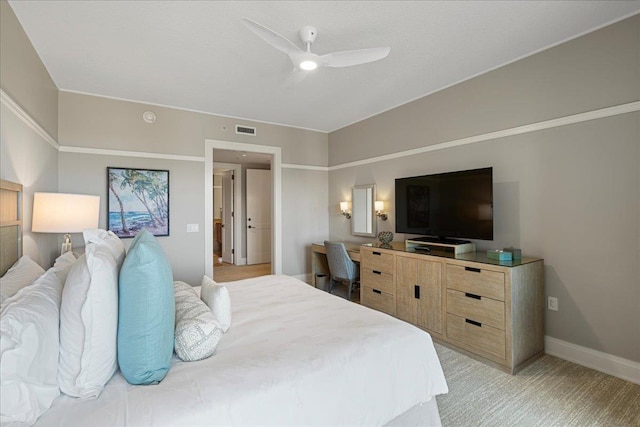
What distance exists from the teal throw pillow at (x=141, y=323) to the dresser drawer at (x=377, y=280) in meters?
2.68

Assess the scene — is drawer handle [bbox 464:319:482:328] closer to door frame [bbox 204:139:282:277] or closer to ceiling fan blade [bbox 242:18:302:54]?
ceiling fan blade [bbox 242:18:302:54]

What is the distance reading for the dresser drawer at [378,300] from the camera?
11.4ft

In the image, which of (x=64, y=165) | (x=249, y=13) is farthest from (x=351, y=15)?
(x=64, y=165)

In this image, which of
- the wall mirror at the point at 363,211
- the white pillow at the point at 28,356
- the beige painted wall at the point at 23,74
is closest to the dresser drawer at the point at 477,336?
the wall mirror at the point at 363,211

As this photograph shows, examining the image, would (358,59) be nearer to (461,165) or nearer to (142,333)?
(461,165)

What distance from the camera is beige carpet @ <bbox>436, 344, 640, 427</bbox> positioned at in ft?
6.14

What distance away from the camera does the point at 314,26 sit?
2301 mm

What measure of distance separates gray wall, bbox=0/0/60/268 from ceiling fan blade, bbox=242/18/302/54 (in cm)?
157

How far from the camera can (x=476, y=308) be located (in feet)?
8.62

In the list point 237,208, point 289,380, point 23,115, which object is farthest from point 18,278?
point 237,208

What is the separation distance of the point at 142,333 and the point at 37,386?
315 mm

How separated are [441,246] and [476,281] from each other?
2.19 feet

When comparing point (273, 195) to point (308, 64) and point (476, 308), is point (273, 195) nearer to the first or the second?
point (308, 64)

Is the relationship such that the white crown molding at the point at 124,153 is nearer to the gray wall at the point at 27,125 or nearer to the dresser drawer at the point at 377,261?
the gray wall at the point at 27,125
